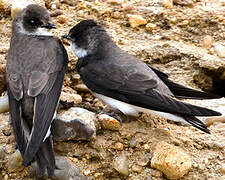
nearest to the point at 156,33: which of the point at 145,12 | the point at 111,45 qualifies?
the point at 145,12

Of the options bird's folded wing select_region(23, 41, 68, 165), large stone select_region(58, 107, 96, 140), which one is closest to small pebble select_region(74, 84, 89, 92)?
bird's folded wing select_region(23, 41, 68, 165)

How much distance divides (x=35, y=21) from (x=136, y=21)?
971 millimetres

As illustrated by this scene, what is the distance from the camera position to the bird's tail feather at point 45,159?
8.25ft

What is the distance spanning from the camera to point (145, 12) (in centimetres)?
395

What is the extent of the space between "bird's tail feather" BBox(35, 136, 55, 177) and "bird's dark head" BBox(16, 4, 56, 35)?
1.08m

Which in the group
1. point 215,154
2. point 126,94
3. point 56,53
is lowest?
point 215,154

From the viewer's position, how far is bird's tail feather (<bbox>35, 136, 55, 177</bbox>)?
2514mm

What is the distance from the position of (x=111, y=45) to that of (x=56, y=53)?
0.45m

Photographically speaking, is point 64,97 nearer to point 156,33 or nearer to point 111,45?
point 111,45

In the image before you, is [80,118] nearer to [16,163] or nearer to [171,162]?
[16,163]

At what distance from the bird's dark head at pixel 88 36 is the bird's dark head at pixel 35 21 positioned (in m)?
0.21

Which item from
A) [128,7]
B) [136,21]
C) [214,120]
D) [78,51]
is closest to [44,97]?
[78,51]

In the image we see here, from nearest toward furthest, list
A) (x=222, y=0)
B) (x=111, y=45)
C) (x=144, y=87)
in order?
1. (x=144, y=87)
2. (x=111, y=45)
3. (x=222, y=0)

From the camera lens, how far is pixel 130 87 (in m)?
2.99
